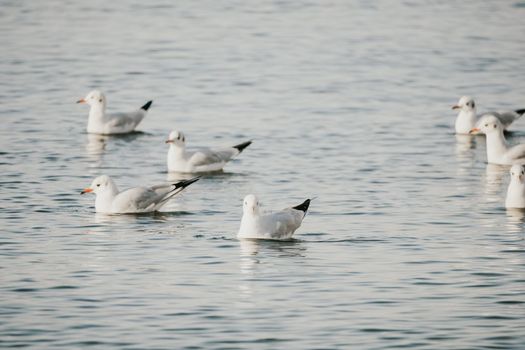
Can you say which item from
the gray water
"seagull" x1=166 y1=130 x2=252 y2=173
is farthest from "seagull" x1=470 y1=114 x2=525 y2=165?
"seagull" x1=166 y1=130 x2=252 y2=173

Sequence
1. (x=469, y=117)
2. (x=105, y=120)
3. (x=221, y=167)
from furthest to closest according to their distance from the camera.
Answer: (x=105, y=120)
(x=469, y=117)
(x=221, y=167)

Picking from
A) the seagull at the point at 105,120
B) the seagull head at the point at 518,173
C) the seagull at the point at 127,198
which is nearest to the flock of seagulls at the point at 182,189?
the seagull at the point at 127,198

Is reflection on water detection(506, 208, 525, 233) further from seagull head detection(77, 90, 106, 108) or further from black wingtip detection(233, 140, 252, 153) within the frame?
seagull head detection(77, 90, 106, 108)

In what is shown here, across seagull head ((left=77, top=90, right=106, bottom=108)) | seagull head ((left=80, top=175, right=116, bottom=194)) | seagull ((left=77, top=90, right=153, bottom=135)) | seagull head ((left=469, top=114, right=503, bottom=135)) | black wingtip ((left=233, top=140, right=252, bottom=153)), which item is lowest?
seagull head ((left=80, top=175, right=116, bottom=194))

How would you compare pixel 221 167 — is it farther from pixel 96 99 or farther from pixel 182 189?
pixel 96 99

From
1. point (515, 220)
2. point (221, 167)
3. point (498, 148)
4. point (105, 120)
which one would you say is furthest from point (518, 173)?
point (105, 120)

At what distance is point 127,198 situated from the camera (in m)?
20.8

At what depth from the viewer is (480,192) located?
2264cm

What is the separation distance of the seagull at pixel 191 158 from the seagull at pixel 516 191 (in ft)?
19.0

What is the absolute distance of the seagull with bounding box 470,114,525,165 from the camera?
25.0 meters

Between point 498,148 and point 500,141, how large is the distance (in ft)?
0.52

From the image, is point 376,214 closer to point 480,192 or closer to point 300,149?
point 480,192

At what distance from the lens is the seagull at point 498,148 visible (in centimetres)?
2500

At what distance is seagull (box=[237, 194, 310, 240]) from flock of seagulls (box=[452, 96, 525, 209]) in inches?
151
